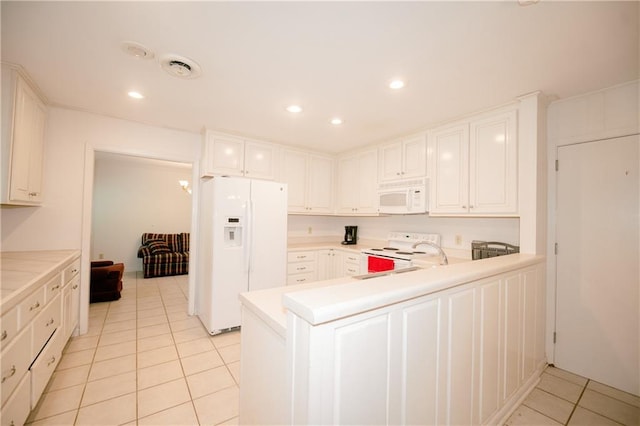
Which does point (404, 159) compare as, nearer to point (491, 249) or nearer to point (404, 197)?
point (404, 197)

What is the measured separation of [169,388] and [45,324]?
95cm

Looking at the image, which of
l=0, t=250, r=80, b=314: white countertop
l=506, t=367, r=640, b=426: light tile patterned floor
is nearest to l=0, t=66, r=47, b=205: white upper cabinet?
l=0, t=250, r=80, b=314: white countertop

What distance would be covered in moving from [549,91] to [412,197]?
1.48 metres

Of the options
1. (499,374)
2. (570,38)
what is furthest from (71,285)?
(570,38)

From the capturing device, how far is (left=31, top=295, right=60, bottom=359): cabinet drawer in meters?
1.62

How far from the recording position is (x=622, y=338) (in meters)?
2.05

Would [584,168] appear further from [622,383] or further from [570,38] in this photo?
[622,383]

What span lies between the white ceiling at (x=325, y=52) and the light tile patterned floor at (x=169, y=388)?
238cm

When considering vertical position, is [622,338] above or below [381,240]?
below

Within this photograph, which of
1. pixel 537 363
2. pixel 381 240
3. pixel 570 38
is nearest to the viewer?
pixel 570 38

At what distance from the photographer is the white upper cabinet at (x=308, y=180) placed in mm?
3912

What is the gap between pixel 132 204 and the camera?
599cm

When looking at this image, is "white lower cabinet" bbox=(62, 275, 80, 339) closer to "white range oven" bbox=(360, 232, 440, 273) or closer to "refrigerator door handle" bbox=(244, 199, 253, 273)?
"refrigerator door handle" bbox=(244, 199, 253, 273)

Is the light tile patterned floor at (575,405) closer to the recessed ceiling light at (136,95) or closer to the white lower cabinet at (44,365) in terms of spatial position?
the white lower cabinet at (44,365)
